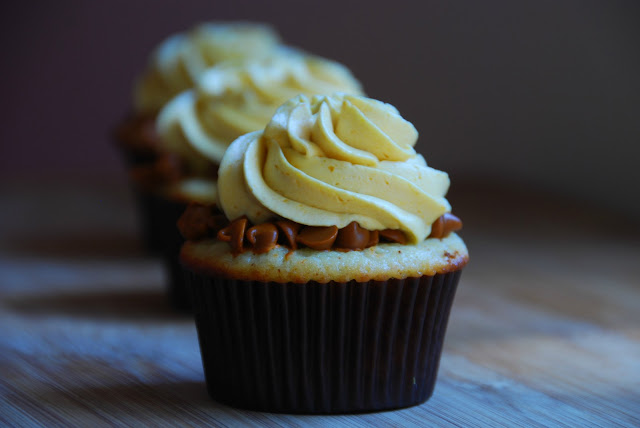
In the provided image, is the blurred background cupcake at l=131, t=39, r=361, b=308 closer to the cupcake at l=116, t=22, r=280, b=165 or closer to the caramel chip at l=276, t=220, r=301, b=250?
the cupcake at l=116, t=22, r=280, b=165

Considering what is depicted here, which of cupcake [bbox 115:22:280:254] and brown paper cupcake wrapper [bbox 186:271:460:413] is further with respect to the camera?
cupcake [bbox 115:22:280:254]

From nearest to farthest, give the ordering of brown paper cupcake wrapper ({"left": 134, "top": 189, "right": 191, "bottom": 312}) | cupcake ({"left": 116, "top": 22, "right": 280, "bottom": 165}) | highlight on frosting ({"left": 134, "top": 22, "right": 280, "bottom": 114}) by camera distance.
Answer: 1. brown paper cupcake wrapper ({"left": 134, "top": 189, "right": 191, "bottom": 312})
2. cupcake ({"left": 116, "top": 22, "right": 280, "bottom": 165})
3. highlight on frosting ({"left": 134, "top": 22, "right": 280, "bottom": 114})

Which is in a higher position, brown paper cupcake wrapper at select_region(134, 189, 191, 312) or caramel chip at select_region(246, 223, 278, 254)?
caramel chip at select_region(246, 223, 278, 254)

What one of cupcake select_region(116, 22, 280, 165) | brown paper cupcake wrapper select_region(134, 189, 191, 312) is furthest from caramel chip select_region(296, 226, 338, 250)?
cupcake select_region(116, 22, 280, 165)

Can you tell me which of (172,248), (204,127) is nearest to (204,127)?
(204,127)

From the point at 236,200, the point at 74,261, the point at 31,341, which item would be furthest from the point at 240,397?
the point at 74,261

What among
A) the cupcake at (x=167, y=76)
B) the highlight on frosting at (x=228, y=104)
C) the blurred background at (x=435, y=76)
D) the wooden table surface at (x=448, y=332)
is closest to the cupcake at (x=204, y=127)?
the highlight on frosting at (x=228, y=104)

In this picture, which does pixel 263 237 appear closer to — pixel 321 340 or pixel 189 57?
pixel 321 340
